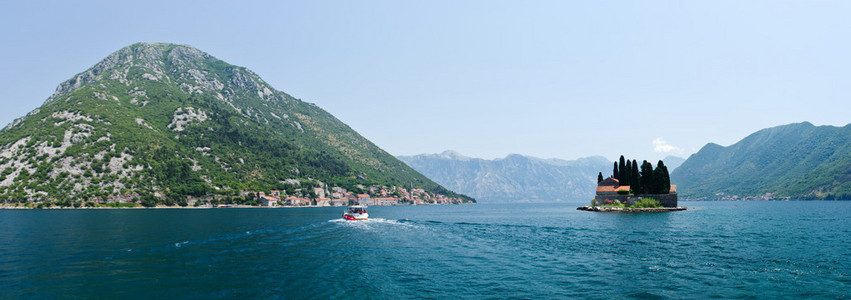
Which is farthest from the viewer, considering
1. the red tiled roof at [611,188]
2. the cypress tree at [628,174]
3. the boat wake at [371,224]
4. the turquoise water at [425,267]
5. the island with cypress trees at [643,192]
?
the cypress tree at [628,174]

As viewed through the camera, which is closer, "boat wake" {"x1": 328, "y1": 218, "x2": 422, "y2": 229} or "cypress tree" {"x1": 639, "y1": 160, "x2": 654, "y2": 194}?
"boat wake" {"x1": 328, "y1": 218, "x2": 422, "y2": 229}

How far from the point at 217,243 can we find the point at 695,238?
60764mm

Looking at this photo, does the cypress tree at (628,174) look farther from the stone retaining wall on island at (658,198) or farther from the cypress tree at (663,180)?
the cypress tree at (663,180)

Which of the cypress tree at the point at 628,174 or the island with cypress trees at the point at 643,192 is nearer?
the island with cypress trees at the point at 643,192

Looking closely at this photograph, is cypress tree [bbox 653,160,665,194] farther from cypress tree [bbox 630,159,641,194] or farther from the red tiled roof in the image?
the red tiled roof

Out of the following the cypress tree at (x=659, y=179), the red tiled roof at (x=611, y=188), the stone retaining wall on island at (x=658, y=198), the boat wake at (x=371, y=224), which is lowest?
the boat wake at (x=371, y=224)

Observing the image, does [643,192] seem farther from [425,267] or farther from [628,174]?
[425,267]

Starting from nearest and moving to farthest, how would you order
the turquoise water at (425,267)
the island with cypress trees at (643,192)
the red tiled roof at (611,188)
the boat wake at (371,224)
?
the turquoise water at (425,267), the boat wake at (371,224), the island with cypress trees at (643,192), the red tiled roof at (611,188)

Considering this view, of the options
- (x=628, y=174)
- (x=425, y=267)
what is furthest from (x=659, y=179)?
(x=425, y=267)

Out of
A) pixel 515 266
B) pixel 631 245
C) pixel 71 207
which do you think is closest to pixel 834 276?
pixel 631 245

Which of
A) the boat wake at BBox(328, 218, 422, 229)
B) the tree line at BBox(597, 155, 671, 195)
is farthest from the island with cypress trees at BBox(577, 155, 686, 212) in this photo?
the boat wake at BBox(328, 218, 422, 229)

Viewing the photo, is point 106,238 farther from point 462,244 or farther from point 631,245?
point 631,245

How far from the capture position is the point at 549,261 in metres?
38.6

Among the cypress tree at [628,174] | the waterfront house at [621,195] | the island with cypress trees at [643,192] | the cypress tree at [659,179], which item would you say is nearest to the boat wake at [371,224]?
the island with cypress trees at [643,192]
